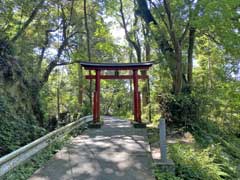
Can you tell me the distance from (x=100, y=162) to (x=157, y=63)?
9332 mm

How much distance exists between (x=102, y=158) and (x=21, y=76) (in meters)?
4.77

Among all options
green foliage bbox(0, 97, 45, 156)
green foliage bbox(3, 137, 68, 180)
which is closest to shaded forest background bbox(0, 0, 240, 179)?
green foliage bbox(0, 97, 45, 156)

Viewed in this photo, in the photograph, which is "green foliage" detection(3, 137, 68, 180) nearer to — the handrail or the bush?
the handrail

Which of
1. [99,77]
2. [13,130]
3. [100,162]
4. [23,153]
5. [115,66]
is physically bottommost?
[100,162]

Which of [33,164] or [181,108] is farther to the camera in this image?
[181,108]

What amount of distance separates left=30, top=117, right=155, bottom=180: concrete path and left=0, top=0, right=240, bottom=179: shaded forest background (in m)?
1.01

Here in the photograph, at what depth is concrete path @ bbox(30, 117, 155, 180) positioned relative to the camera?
528 centimetres

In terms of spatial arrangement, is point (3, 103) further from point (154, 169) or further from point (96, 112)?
point (96, 112)

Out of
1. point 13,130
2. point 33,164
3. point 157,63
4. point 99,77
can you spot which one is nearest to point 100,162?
point 33,164

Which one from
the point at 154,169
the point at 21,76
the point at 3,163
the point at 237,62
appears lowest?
the point at 154,169

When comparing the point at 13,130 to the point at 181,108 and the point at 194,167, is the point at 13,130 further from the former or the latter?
the point at 181,108

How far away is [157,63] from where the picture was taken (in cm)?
1472

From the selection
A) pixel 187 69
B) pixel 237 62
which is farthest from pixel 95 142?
pixel 237 62

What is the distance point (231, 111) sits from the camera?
17141 millimetres
